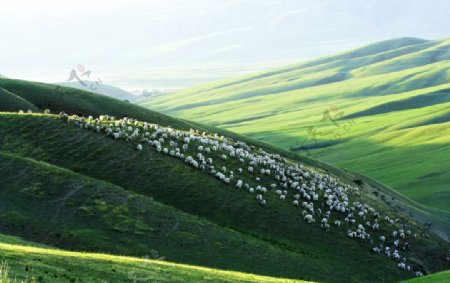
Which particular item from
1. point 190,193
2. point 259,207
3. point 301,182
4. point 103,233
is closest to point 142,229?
point 103,233

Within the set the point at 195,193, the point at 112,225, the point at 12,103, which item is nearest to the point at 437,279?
the point at 112,225

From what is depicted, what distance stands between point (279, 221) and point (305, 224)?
3.40 metres

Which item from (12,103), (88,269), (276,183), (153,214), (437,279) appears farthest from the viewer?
(12,103)

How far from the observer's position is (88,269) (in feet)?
122

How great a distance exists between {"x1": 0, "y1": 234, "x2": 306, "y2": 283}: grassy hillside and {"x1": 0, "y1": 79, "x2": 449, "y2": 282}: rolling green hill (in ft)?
42.6

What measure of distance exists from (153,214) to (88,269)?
26111 millimetres

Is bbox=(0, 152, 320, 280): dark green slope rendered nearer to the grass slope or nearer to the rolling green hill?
the rolling green hill

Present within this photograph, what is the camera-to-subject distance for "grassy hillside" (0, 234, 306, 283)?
111ft

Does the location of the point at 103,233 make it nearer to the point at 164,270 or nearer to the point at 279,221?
the point at 164,270

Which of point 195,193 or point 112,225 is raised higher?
point 195,193

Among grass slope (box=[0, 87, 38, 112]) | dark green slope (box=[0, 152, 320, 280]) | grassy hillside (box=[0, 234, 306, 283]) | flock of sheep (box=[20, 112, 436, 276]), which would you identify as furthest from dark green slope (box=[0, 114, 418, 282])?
grass slope (box=[0, 87, 38, 112])

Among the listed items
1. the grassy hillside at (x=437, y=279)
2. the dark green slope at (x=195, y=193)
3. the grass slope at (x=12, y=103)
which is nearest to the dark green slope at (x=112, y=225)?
the dark green slope at (x=195, y=193)

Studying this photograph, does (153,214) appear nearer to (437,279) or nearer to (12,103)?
(437,279)

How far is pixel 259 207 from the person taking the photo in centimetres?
7269
